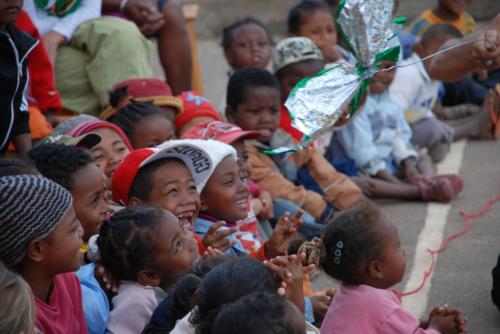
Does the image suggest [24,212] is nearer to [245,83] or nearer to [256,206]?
[256,206]

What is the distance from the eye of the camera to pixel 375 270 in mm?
3188

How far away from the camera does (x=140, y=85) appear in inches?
192

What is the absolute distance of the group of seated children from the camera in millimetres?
2727

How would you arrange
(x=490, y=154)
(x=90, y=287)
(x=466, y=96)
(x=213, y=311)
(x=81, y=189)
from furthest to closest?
(x=466, y=96) < (x=490, y=154) < (x=81, y=189) < (x=90, y=287) < (x=213, y=311)

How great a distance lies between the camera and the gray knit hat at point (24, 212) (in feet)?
8.98

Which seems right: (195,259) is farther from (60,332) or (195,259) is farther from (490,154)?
(490,154)

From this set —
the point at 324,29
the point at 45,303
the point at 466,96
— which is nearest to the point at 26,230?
the point at 45,303

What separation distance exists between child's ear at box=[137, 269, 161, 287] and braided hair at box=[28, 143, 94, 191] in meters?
0.48

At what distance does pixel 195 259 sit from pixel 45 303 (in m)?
0.57

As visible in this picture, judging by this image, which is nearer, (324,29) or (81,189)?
(81,189)

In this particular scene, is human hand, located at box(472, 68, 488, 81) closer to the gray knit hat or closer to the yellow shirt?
the yellow shirt

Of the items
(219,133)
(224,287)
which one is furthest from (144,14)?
(224,287)

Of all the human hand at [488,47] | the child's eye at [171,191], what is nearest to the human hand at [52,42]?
the child's eye at [171,191]

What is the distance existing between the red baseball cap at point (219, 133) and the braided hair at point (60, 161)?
932 millimetres
